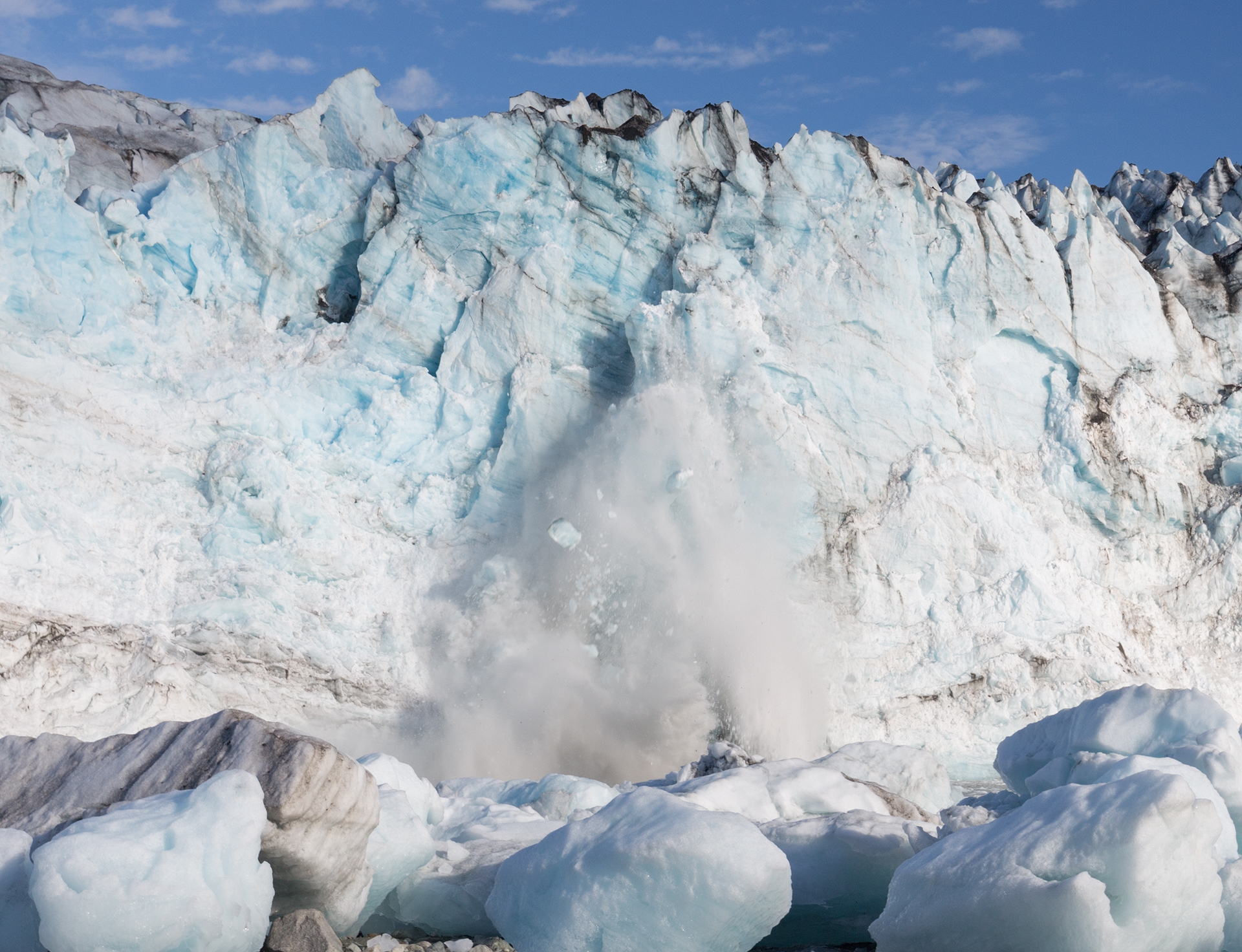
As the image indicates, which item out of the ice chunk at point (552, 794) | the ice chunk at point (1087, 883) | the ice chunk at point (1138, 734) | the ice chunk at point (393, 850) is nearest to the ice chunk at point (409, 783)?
the ice chunk at point (393, 850)

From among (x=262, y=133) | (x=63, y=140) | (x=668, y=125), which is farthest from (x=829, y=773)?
(x=63, y=140)

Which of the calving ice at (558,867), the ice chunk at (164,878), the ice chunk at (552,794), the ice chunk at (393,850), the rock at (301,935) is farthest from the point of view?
the ice chunk at (552,794)

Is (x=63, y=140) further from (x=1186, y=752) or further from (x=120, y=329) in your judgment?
(x=1186, y=752)

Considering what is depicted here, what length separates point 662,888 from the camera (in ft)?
13.1

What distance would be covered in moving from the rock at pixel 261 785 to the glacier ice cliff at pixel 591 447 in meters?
6.27

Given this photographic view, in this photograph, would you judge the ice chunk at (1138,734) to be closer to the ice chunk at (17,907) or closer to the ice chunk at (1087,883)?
the ice chunk at (1087,883)

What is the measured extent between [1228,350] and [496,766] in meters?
11.7

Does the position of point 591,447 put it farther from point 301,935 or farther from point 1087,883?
point 1087,883

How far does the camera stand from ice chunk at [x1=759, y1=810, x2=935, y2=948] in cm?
496

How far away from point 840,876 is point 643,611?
738 centimetres

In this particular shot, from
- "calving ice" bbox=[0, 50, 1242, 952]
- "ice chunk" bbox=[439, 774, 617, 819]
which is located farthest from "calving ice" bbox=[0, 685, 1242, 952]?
"calving ice" bbox=[0, 50, 1242, 952]

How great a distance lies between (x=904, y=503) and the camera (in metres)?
12.9

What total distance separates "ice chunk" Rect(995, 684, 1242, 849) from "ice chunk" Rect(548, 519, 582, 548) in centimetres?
629

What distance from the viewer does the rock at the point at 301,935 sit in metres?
4.04
